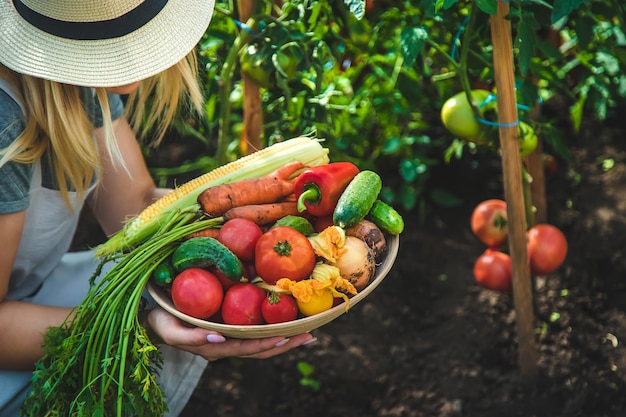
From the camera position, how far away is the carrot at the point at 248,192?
5.07ft

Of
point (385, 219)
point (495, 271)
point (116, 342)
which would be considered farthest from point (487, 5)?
point (116, 342)

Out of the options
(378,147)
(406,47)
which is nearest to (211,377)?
(378,147)

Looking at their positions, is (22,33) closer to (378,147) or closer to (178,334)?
(178,334)

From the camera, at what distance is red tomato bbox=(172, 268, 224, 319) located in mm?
1366

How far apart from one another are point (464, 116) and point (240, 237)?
85 centimetres

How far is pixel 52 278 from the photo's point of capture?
1909 millimetres

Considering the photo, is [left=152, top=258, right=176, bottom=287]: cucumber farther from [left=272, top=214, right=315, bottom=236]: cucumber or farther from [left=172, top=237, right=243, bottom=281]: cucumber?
[left=272, top=214, right=315, bottom=236]: cucumber

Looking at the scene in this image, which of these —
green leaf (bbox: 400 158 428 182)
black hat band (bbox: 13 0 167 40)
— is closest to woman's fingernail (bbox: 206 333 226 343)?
black hat band (bbox: 13 0 167 40)

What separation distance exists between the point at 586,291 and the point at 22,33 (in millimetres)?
1977

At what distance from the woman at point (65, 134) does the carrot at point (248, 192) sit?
0.74ft

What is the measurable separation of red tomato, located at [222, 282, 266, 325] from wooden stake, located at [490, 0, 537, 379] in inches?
32.4

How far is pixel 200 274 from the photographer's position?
4.55 feet

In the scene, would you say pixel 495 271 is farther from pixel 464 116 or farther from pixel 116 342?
pixel 116 342

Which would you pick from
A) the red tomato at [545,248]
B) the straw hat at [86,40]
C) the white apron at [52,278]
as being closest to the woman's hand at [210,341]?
the white apron at [52,278]
